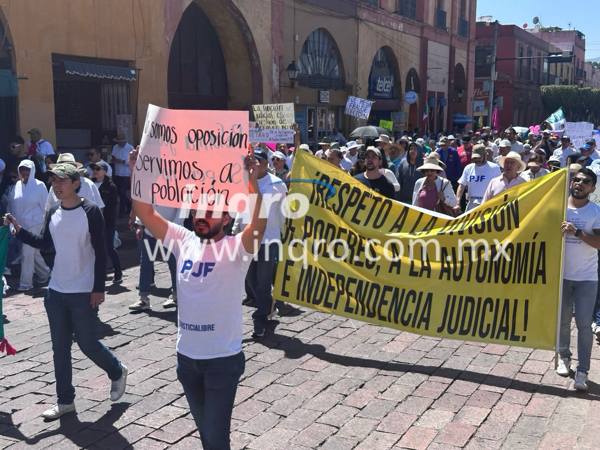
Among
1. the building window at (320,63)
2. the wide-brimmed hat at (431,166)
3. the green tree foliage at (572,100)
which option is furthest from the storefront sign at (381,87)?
the green tree foliage at (572,100)

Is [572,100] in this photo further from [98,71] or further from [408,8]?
[98,71]

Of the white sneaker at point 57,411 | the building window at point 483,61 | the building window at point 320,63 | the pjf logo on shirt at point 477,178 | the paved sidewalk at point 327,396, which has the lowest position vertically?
the paved sidewalk at point 327,396

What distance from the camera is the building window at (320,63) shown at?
78.1 ft

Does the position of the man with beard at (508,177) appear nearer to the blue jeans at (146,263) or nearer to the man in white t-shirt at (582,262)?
the man in white t-shirt at (582,262)

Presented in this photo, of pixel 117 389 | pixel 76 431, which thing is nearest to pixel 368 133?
pixel 117 389

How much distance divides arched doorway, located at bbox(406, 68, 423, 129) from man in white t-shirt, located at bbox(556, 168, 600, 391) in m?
27.7

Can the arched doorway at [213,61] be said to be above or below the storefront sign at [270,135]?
above

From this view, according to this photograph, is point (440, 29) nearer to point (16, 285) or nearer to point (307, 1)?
point (307, 1)

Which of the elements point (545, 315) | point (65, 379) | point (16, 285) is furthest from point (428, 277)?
point (16, 285)

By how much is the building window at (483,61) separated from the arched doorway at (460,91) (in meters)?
12.0

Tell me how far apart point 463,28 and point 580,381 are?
36.8m

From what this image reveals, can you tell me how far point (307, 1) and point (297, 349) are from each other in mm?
18999

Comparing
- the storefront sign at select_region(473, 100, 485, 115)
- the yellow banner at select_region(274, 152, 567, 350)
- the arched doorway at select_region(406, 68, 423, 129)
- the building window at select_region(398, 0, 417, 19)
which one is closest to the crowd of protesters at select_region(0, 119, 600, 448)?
the yellow banner at select_region(274, 152, 567, 350)

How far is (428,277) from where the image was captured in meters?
5.93
